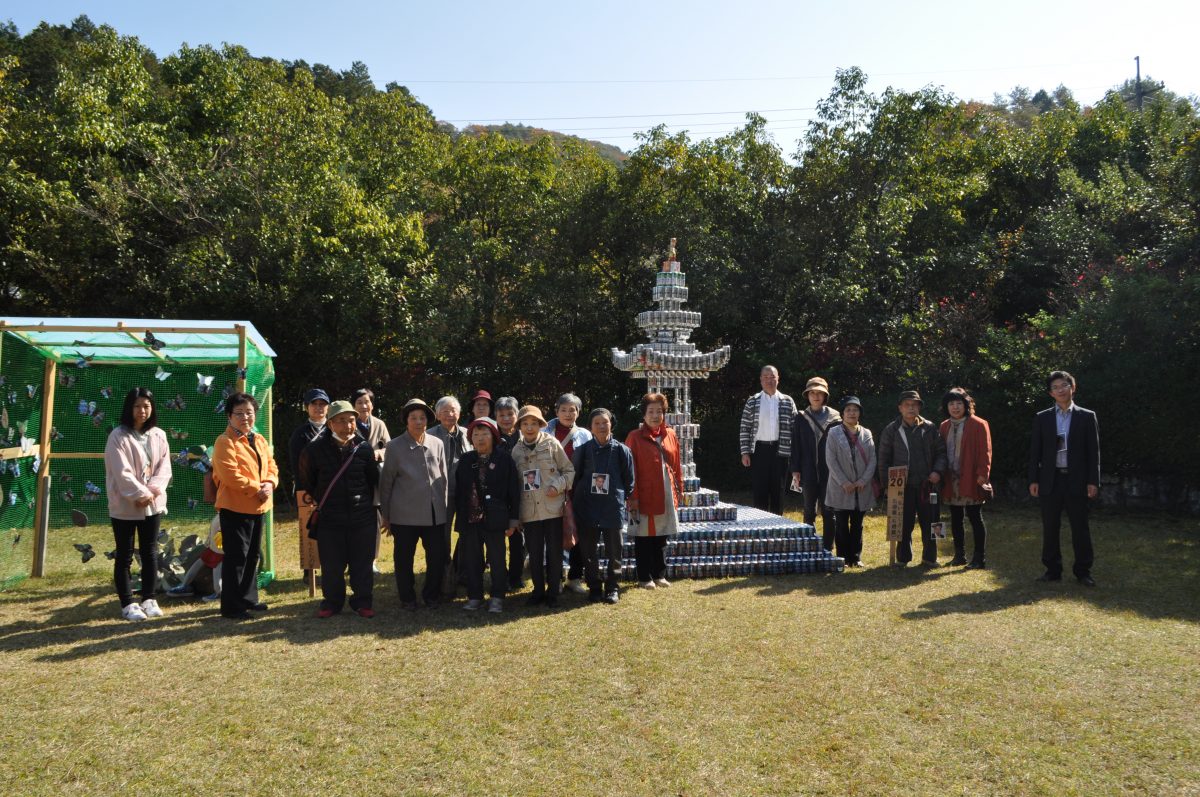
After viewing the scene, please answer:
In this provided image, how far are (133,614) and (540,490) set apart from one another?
3081 millimetres

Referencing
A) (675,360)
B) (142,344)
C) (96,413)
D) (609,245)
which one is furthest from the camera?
(609,245)

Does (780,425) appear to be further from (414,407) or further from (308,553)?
Result: (308,553)

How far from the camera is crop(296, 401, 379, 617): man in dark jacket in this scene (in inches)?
250

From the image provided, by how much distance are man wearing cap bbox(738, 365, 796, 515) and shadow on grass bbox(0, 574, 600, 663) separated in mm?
3151

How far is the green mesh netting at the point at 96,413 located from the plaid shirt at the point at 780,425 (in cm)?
480

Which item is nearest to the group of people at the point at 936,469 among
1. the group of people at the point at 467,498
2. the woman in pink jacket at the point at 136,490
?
the group of people at the point at 467,498

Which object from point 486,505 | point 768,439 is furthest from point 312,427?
point 768,439

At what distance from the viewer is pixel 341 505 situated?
6344 mm

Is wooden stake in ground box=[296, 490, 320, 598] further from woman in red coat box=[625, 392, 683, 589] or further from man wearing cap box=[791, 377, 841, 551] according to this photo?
man wearing cap box=[791, 377, 841, 551]

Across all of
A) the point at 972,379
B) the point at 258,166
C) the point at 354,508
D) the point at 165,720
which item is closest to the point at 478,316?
the point at 258,166

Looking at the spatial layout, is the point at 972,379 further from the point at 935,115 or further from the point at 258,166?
the point at 258,166

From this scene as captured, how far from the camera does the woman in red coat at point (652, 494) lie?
7.26 m

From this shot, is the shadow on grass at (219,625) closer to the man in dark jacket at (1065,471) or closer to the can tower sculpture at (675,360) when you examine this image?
the can tower sculpture at (675,360)

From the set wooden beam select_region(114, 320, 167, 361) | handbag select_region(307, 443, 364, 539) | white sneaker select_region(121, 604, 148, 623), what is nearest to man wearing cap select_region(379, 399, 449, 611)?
handbag select_region(307, 443, 364, 539)
